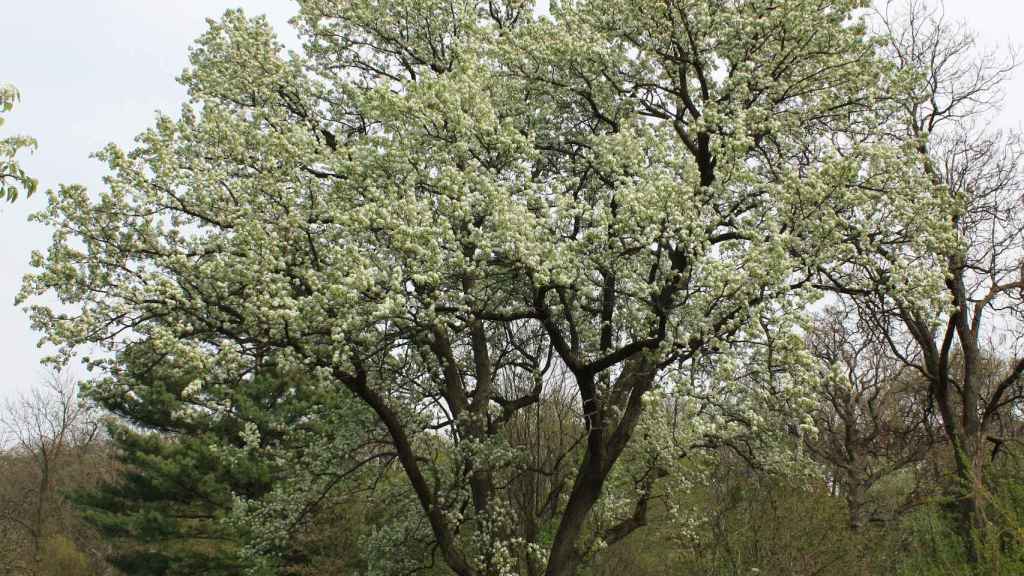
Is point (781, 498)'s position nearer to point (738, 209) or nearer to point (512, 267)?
point (738, 209)

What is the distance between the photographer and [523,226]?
34.8ft

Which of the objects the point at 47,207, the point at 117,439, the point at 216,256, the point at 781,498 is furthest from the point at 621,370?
the point at 117,439

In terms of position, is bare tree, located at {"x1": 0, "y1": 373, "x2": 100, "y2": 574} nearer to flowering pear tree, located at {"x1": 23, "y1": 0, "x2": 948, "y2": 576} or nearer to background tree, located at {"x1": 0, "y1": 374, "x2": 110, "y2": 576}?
background tree, located at {"x1": 0, "y1": 374, "x2": 110, "y2": 576}

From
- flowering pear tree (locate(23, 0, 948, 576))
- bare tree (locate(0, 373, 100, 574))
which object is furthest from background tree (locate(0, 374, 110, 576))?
flowering pear tree (locate(23, 0, 948, 576))

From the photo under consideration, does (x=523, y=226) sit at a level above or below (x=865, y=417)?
below

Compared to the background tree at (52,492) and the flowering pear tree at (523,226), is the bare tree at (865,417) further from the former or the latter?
the background tree at (52,492)

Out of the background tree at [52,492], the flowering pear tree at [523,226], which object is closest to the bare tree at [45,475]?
the background tree at [52,492]

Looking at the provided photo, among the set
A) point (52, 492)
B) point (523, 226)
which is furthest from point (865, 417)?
point (52, 492)

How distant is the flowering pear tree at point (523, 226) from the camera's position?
1055 cm

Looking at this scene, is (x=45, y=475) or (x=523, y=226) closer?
(x=523, y=226)

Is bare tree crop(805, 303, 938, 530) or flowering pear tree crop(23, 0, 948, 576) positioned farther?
bare tree crop(805, 303, 938, 530)

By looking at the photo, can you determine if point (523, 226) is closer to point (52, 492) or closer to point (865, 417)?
point (865, 417)

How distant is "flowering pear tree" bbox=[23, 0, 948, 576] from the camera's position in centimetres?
1055

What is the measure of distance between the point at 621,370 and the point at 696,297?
4646 mm
